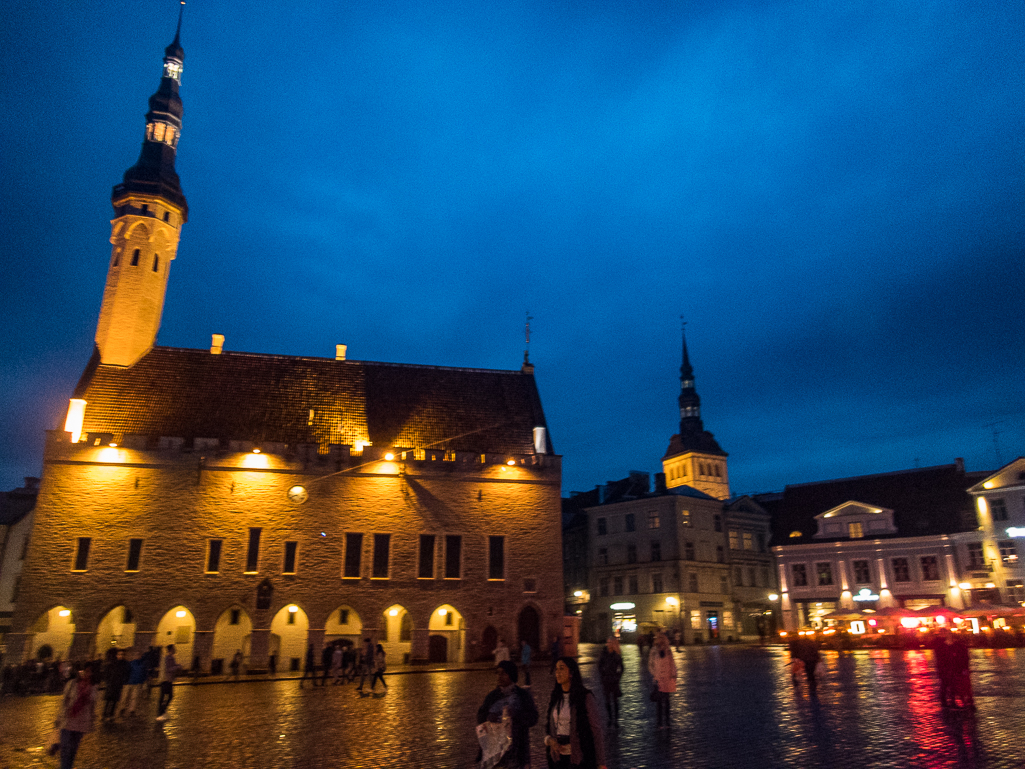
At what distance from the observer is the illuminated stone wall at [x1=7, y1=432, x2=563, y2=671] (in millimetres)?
29234

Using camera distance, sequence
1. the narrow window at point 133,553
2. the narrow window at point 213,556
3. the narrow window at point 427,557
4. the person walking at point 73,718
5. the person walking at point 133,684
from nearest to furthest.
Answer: the person walking at point 73,718 < the person walking at point 133,684 < the narrow window at point 133,553 < the narrow window at point 213,556 < the narrow window at point 427,557

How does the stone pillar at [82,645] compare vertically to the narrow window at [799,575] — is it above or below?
below

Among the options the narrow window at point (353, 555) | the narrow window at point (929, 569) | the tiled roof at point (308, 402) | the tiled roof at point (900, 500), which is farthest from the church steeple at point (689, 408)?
the narrow window at point (353, 555)

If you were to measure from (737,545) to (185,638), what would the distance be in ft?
129

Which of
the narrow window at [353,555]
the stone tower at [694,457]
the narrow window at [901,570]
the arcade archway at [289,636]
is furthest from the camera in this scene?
the stone tower at [694,457]

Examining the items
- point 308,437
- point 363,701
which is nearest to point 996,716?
point 363,701

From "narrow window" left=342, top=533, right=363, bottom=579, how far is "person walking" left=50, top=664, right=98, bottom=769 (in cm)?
2307

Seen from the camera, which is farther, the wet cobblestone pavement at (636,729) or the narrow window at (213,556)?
the narrow window at (213,556)

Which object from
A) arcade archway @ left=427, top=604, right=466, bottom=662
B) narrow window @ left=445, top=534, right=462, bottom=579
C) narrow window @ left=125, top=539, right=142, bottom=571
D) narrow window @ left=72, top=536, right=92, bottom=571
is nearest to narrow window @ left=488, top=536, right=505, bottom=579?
narrow window @ left=445, top=534, right=462, bottom=579

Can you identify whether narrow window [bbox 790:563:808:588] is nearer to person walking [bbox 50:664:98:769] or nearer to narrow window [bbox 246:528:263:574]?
narrow window [bbox 246:528:263:574]

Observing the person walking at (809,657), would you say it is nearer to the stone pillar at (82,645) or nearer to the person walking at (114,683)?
the person walking at (114,683)

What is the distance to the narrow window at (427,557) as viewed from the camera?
32438 mm

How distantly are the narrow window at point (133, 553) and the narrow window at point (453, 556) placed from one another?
12.9m

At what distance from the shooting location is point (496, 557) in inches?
1324
